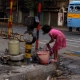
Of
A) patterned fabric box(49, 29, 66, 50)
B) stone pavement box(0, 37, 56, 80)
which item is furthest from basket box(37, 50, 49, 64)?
patterned fabric box(49, 29, 66, 50)

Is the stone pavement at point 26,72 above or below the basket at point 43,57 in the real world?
below

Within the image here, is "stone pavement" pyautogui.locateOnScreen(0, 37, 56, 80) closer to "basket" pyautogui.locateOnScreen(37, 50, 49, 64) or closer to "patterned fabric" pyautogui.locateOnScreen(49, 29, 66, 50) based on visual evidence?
"basket" pyautogui.locateOnScreen(37, 50, 49, 64)

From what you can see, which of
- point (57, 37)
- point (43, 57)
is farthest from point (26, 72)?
point (57, 37)

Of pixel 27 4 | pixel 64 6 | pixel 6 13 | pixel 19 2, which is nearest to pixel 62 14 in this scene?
pixel 64 6

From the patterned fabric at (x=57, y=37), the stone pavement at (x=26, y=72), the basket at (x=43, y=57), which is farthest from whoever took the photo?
the patterned fabric at (x=57, y=37)

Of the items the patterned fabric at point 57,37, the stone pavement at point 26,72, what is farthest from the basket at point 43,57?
the patterned fabric at point 57,37

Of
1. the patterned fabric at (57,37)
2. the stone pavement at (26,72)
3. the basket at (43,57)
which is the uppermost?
the patterned fabric at (57,37)

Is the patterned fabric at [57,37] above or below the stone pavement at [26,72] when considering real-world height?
above

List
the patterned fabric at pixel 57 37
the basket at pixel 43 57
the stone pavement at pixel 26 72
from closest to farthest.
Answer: the stone pavement at pixel 26 72 < the basket at pixel 43 57 < the patterned fabric at pixel 57 37

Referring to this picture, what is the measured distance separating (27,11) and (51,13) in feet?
18.1

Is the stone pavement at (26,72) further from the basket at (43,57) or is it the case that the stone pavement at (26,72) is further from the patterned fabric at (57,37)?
the patterned fabric at (57,37)

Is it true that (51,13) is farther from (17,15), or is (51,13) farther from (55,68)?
(55,68)

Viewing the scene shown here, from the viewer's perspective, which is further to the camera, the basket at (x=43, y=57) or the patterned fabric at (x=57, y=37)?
the patterned fabric at (x=57, y=37)

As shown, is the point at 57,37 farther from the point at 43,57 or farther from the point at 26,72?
the point at 26,72
